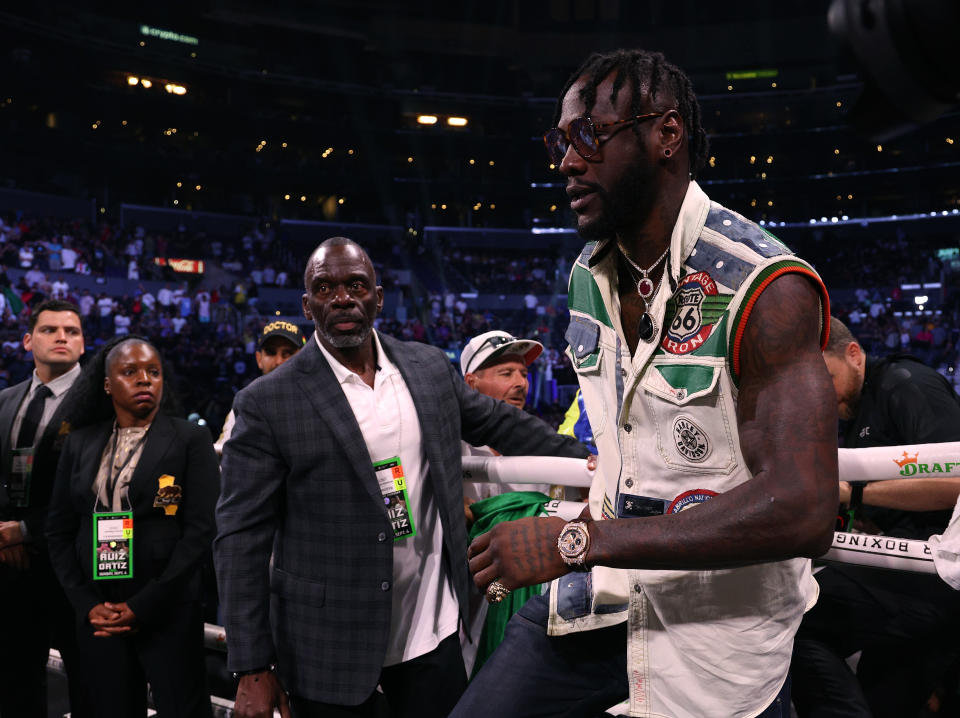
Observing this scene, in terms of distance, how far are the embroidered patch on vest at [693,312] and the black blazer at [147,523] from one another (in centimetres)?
228

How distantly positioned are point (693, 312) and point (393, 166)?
1179 inches

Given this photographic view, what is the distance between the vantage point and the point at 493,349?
3311mm

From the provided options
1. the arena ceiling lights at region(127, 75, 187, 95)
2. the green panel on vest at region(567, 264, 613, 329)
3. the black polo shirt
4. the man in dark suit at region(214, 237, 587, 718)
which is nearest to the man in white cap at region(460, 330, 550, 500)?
the man in dark suit at region(214, 237, 587, 718)

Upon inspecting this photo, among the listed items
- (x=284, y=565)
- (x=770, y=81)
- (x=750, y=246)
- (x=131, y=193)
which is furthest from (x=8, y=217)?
(x=770, y=81)

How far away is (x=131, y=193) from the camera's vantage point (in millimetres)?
25609

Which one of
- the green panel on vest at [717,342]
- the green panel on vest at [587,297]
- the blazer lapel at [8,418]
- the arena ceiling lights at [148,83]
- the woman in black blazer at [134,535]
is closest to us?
the green panel on vest at [717,342]

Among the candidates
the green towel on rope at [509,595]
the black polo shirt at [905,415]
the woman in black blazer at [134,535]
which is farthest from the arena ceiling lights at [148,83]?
the black polo shirt at [905,415]

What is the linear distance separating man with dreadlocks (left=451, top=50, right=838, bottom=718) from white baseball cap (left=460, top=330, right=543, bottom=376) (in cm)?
173

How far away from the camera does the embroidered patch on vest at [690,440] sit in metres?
1.30

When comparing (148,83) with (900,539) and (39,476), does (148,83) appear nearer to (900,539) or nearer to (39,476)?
(39,476)

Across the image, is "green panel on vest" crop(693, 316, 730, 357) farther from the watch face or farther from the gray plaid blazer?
the gray plaid blazer

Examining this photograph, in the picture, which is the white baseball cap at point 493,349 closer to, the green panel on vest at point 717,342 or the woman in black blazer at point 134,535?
the woman in black blazer at point 134,535

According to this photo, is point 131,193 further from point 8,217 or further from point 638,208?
point 638,208

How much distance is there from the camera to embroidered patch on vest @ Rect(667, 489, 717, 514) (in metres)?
1.31
